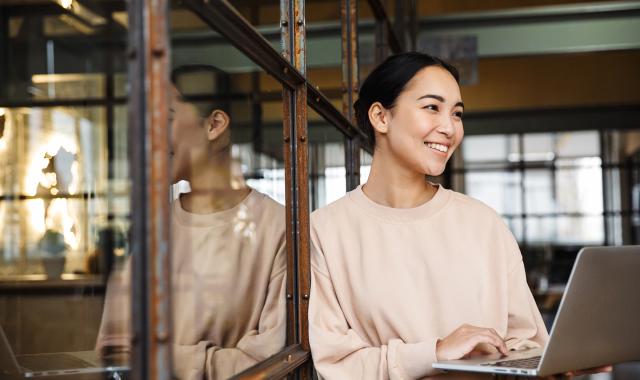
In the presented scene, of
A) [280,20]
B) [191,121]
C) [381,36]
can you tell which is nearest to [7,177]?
[381,36]

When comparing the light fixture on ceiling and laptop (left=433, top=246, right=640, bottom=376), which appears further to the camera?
the light fixture on ceiling

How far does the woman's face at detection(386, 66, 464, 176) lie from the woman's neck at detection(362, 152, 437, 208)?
2 centimetres

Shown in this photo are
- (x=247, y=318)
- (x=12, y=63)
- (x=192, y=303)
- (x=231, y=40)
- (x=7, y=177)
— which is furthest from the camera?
(x=12, y=63)

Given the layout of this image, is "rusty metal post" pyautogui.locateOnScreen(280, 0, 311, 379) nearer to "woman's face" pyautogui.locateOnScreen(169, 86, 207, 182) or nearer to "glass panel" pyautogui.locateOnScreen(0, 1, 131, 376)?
"woman's face" pyautogui.locateOnScreen(169, 86, 207, 182)

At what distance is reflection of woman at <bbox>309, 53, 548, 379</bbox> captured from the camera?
1435 mm

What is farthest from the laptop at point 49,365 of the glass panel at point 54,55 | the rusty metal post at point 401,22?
the rusty metal post at point 401,22

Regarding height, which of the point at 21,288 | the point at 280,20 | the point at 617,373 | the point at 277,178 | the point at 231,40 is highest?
the point at 280,20

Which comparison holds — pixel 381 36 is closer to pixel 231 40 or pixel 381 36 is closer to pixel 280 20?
pixel 280 20

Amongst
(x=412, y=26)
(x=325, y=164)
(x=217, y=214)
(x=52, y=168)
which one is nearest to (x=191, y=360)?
(x=217, y=214)

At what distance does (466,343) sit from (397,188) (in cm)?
37

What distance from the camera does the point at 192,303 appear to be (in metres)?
0.93

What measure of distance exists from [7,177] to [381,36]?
153 cm

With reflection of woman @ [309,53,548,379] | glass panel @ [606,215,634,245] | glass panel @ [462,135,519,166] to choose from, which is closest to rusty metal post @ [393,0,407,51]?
reflection of woman @ [309,53,548,379]

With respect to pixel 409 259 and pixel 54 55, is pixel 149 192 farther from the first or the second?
pixel 54 55
